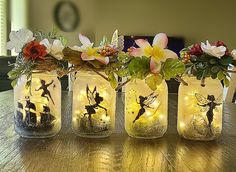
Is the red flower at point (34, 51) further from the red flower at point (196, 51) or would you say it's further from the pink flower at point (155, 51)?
the red flower at point (196, 51)

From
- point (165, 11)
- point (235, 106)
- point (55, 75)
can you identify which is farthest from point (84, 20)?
point (55, 75)

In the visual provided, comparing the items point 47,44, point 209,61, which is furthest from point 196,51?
point 47,44

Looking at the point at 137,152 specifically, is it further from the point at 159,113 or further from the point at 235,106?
the point at 235,106

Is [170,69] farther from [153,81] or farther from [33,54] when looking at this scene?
[33,54]

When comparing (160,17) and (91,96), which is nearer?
(91,96)

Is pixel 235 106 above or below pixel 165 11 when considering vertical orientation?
below

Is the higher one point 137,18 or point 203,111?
point 137,18
